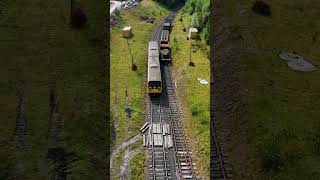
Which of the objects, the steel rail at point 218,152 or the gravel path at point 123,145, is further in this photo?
the gravel path at point 123,145

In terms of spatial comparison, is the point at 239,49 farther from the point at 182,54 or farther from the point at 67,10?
the point at 67,10

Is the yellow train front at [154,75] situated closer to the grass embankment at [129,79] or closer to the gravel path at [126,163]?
the grass embankment at [129,79]

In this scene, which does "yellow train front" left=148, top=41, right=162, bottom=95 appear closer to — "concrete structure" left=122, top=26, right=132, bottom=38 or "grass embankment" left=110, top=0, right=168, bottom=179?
"grass embankment" left=110, top=0, right=168, bottom=179

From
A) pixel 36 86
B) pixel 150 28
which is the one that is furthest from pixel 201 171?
pixel 150 28

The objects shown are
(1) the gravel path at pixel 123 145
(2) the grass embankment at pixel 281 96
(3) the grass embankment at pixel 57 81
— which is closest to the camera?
(2) the grass embankment at pixel 281 96

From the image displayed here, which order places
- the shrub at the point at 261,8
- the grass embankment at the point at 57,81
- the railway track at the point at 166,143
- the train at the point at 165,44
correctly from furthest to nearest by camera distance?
the shrub at the point at 261,8 < the train at the point at 165,44 < the railway track at the point at 166,143 < the grass embankment at the point at 57,81

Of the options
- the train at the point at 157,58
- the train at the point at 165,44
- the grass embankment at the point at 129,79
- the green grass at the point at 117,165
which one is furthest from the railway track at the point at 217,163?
the train at the point at 165,44
